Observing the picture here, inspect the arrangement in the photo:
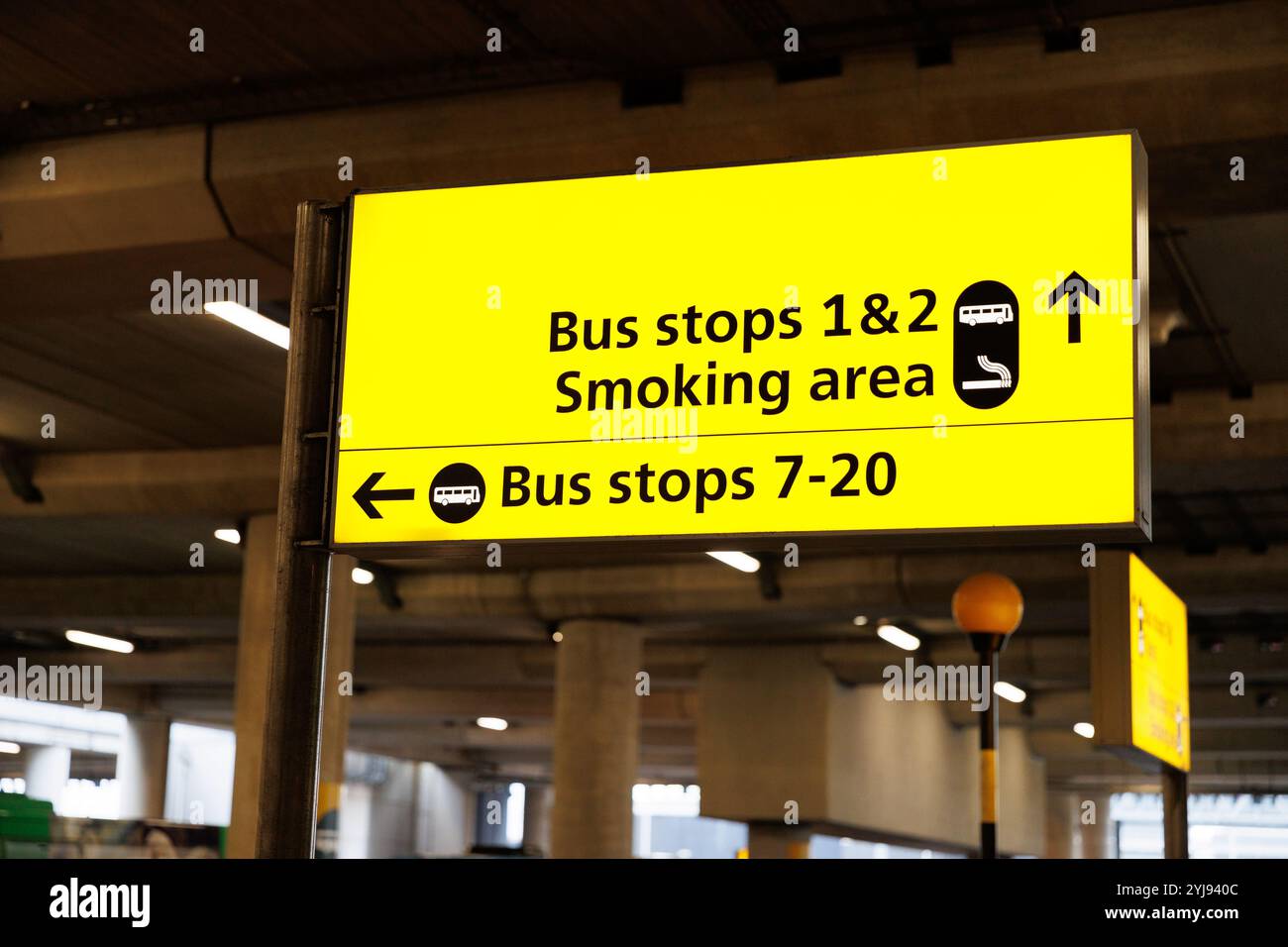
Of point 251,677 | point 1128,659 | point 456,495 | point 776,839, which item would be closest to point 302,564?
point 456,495

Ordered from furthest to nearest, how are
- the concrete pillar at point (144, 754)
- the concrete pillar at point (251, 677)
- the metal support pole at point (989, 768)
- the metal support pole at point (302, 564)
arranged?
the concrete pillar at point (144, 754), the concrete pillar at point (251, 677), the metal support pole at point (989, 768), the metal support pole at point (302, 564)

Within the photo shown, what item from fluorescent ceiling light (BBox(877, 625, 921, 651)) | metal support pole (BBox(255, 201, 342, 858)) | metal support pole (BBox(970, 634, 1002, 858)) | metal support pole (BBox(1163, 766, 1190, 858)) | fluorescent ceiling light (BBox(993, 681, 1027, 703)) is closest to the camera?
metal support pole (BBox(255, 201, 342, 858))

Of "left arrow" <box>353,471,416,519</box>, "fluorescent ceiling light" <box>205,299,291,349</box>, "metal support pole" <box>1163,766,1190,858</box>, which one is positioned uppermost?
"fluorescent ceiling light" <box>205,299,291,349</box>

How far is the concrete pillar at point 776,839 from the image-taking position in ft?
98.9

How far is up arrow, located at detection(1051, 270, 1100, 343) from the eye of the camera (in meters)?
4.11

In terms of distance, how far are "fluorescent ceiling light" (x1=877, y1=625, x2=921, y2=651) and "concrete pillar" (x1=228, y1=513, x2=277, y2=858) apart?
486 inches

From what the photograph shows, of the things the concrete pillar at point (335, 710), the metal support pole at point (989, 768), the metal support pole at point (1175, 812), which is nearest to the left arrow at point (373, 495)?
the metal support pole at point (989, 768)

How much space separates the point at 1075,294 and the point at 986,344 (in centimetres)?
27

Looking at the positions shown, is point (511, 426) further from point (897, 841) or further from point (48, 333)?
point (897, 841)

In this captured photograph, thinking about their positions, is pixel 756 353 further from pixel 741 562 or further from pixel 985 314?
pixel 741 562

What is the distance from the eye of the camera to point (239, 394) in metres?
17.9

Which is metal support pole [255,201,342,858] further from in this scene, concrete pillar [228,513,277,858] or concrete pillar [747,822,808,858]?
concrete pillar [747,822,808,858]


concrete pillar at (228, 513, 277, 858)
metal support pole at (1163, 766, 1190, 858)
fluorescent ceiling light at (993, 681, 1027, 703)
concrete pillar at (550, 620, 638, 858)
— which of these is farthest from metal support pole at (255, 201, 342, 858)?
fluorescent ceiling light at (993, 681, 1027, 703)

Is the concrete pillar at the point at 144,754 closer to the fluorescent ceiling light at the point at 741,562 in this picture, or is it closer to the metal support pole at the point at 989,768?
the fluorescent ceiling light at the point at 741,562
